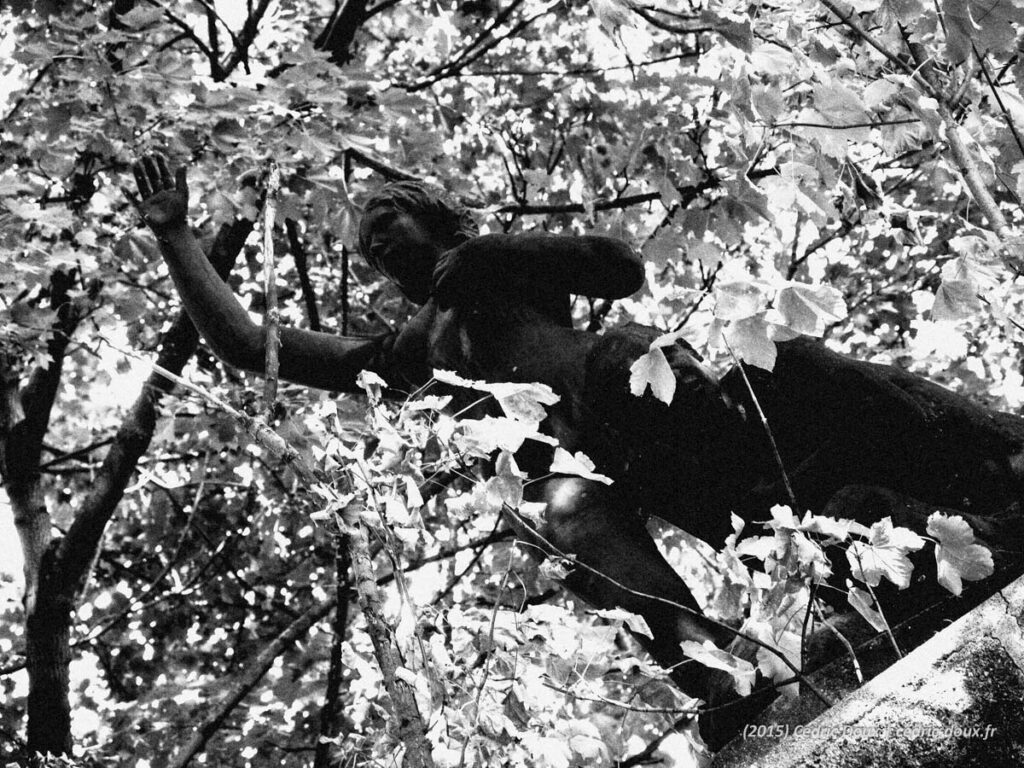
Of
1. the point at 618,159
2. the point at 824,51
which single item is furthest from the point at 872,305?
the point at 824,51

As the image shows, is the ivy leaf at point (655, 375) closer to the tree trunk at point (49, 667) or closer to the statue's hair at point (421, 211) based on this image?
the statue's hair at point (421, 211)

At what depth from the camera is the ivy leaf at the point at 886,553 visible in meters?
2.21

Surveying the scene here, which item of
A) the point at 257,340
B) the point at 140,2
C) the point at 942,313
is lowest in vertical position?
the point at 942,313

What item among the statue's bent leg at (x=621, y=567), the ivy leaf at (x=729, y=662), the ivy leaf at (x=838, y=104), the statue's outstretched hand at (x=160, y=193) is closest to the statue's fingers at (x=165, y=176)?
the statue's outstretched hand at (x=160, y=193)

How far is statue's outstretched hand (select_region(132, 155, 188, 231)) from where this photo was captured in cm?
418

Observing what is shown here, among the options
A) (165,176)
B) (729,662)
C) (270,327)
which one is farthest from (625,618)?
(165,176)

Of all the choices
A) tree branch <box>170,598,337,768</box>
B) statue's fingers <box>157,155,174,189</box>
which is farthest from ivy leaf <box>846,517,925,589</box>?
tree branch <box>170,598,337,768</box>

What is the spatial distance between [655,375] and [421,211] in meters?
1.70

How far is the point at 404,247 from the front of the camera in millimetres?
4004

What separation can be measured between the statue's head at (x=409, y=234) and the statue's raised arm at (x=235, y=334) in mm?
268

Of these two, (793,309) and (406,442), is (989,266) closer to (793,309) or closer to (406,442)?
(793,309)

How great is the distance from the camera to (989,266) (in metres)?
2.55

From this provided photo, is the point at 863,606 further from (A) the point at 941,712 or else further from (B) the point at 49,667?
(B) the point at 49,667

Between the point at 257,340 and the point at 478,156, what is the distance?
151 inches
